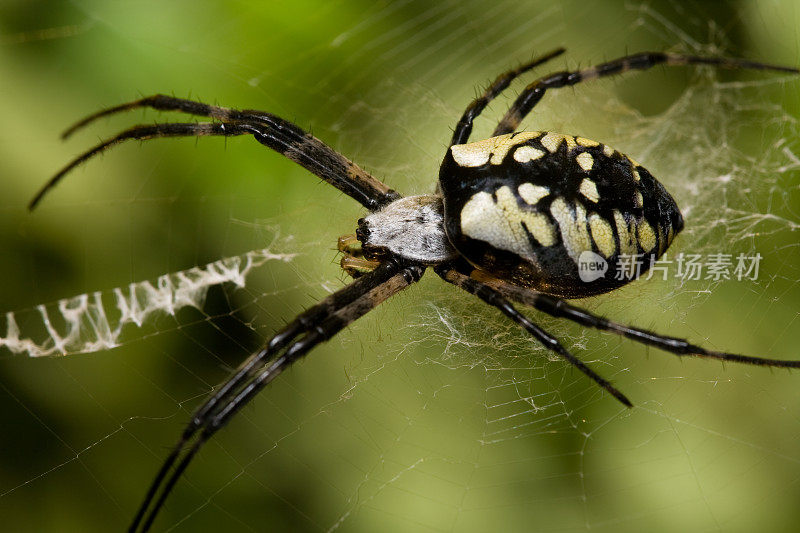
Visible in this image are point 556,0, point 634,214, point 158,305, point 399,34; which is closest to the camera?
point 634,214

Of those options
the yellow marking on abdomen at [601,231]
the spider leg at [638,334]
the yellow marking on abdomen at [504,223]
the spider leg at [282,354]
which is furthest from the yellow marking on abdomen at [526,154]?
the spider leg at [282,354]

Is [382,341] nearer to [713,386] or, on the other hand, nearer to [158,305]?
[158,305]

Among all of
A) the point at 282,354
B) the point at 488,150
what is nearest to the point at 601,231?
the point at 488,150

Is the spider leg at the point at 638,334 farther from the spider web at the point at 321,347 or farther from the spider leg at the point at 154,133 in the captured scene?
the spider leg at the point at 154,133

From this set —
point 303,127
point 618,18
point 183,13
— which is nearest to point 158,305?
point 303,127

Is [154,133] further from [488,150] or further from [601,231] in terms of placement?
[601,231]

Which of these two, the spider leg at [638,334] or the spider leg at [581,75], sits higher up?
the spider leg at [581,75]
